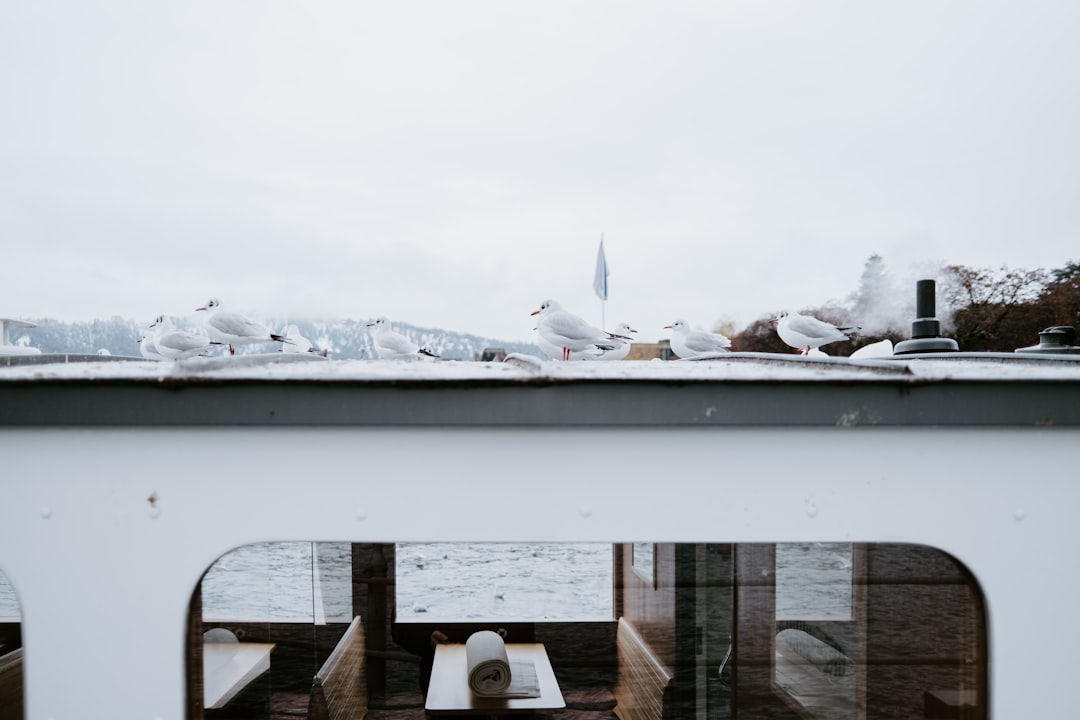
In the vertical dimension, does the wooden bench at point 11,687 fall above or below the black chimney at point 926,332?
below

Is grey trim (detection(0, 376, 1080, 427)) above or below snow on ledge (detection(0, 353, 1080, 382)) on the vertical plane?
below

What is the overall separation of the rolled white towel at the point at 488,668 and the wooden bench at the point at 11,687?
2.28 meters

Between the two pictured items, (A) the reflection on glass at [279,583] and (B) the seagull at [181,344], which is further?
(B) the seagull at [181,344]

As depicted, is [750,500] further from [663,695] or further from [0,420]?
[663,695]

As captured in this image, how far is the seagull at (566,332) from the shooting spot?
5.02 m

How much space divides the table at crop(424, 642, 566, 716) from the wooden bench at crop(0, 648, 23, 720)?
6.88ft

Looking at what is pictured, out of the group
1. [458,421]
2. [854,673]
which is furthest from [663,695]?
[458,421]

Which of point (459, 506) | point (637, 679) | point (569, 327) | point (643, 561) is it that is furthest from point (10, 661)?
point (569, 327)

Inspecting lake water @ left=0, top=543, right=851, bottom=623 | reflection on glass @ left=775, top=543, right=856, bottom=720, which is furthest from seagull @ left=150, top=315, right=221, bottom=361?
reflection on glass @ left=775, top=543, right=856, bottom=720

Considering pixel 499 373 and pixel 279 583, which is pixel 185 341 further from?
pixel 499 373

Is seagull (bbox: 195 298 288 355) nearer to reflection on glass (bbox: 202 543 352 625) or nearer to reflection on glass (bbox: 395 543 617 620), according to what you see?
reflection on glass (bbox: 202 543 352 625)

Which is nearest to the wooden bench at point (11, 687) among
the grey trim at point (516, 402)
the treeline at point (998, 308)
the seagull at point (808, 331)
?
the grey trim at point (516, 402)

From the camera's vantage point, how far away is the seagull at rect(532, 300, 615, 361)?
502cm

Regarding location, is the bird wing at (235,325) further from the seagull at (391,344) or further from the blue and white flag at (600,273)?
the blue and white flag at (600,273)
